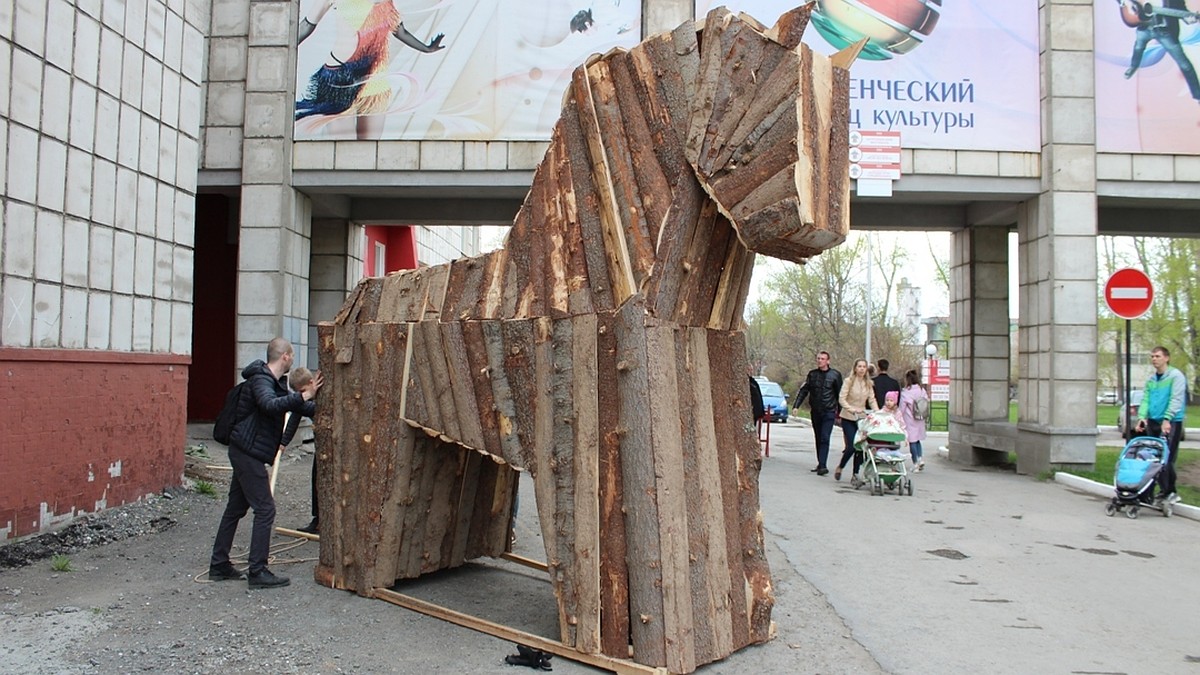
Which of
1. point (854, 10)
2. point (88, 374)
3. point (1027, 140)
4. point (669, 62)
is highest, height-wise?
point (854, 10)

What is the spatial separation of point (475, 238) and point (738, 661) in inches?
966

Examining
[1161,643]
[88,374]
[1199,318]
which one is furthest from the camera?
[1199,318]

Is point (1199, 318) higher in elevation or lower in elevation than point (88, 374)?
higher

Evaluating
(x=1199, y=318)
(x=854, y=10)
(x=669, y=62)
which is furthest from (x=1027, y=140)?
(x=1199, y=318)

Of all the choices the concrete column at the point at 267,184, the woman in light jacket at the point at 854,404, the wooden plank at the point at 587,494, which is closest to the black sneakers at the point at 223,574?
the wooden plank at the point at 587,494

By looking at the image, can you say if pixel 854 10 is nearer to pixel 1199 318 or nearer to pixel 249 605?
pixel 249 605

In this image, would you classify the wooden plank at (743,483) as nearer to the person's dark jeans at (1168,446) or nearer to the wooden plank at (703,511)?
the wooden plank at (703,511)

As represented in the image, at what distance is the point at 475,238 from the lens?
2873 cm

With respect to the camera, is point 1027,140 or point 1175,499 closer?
point 1175,499

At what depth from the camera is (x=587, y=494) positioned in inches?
193

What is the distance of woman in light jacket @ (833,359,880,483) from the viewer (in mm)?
12984

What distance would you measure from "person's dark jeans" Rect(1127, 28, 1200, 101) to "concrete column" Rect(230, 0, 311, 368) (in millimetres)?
12308

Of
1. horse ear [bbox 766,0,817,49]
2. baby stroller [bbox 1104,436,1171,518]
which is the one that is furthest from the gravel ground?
baby stroller [bbox 1104,436,1171,518]

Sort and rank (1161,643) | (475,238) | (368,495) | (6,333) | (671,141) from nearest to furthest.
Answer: (671,141) < (1161,643) < (368,495) < (6,333) < (475,238)
